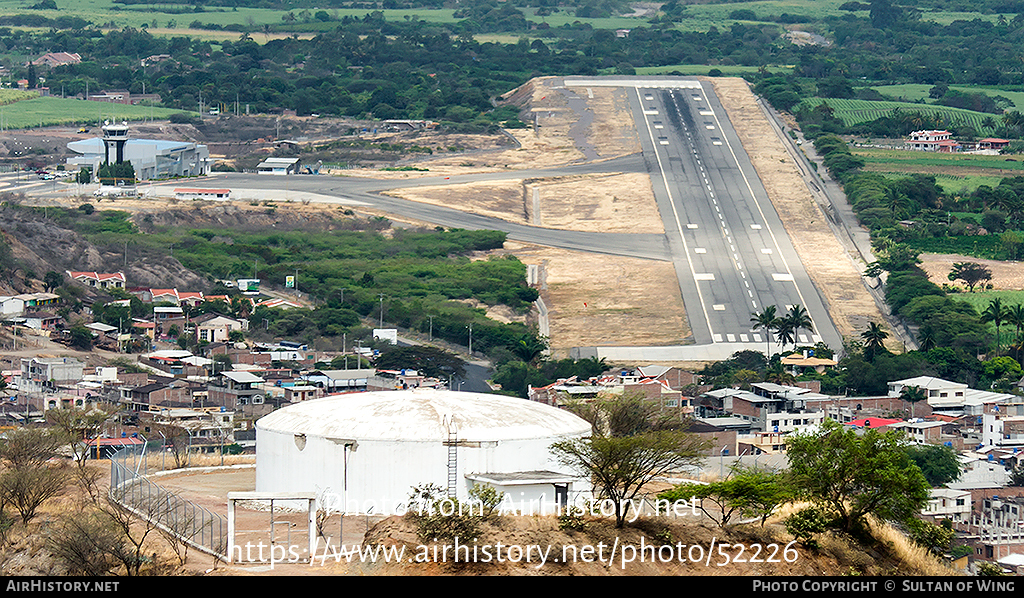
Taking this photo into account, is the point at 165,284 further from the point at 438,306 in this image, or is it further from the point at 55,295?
the point at 438,306

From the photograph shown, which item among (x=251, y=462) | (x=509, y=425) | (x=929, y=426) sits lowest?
(x=929, y=426)

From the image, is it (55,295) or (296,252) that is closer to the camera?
(55,295)

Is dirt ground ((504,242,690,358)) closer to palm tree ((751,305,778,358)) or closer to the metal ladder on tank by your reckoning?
palm tree ((751,305,778,358))

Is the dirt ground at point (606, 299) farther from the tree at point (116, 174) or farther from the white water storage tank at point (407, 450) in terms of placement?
the white water storage tank at point (407, 450)

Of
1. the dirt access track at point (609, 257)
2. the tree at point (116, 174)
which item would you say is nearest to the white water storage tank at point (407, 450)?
the dirt access track at point (609, 257)

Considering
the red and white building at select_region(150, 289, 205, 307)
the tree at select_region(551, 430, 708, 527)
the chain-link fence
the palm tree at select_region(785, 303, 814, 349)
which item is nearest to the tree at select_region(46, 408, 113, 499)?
the chain-link fence

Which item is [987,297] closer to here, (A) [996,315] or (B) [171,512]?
(A) [996,315]
